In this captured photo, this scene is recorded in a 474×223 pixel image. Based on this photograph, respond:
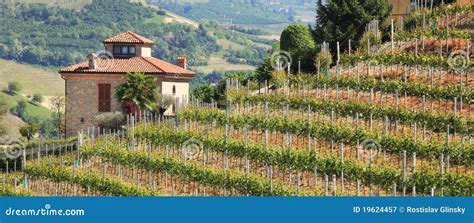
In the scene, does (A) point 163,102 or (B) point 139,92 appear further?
(A) point 163,102

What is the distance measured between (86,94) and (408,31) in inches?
818

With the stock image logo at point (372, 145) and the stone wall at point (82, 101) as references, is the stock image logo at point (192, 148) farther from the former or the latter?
the stone wall at point (82, 101)

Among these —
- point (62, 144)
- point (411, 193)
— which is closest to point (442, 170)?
point (411, 193)

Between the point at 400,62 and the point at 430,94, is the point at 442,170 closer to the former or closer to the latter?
the point at 430,94

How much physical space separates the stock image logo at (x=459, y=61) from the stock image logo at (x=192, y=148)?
987 centimetres

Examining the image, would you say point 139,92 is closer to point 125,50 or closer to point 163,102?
point 163,102

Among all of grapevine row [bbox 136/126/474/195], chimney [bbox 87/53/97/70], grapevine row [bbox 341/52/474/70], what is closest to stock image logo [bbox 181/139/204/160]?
grapevine row [bbox 136/126/474/195]

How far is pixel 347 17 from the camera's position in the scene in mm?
52906

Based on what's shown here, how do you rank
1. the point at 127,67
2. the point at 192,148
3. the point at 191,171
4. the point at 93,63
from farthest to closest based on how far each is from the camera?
the point at 127,67 < the point at 93,63 < the point at 192,148 < the point at 191,171

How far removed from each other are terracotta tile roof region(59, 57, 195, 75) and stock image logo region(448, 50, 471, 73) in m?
22.5

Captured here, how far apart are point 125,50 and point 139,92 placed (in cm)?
1311

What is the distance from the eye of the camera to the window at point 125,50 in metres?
64.0

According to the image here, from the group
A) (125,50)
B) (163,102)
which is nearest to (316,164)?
(163,102)

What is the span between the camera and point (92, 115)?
5772 centimetres
